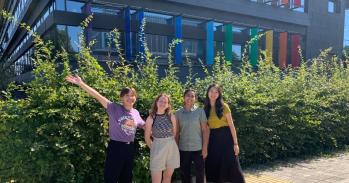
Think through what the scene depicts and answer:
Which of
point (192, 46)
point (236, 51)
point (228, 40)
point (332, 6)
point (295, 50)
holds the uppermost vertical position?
point (332, 6)

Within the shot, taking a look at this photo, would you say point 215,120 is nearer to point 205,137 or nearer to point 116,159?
point 205,137

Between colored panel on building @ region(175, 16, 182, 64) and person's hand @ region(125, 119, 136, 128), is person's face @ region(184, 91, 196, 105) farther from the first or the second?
colored panel on building @ region(175, 16, 182, 64)

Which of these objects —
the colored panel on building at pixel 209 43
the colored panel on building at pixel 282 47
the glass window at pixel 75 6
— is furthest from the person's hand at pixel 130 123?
the colored panel on building at pixel 282 47

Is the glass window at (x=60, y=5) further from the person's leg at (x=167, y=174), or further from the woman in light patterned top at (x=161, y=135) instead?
the person's leg at (x=167, y=174)

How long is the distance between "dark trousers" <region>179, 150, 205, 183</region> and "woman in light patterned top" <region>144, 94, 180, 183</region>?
275 mm

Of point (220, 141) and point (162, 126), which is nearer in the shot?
point (162, 126)

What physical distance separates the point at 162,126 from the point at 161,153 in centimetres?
37

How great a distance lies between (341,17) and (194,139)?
166ft

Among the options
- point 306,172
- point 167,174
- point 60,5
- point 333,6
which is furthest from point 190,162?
point 333,6

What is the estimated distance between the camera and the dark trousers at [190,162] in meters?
5.24

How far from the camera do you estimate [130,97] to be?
187 inches

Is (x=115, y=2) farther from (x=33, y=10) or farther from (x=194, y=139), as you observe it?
(x=194, y=139)

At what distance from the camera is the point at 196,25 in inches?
1321

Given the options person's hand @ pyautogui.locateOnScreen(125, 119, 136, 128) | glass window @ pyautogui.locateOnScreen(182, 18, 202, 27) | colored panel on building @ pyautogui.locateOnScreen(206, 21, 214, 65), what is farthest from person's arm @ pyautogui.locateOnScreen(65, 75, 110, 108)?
glass window @ pyautogui.locateOnScreen(182, 18, 202, 27)
